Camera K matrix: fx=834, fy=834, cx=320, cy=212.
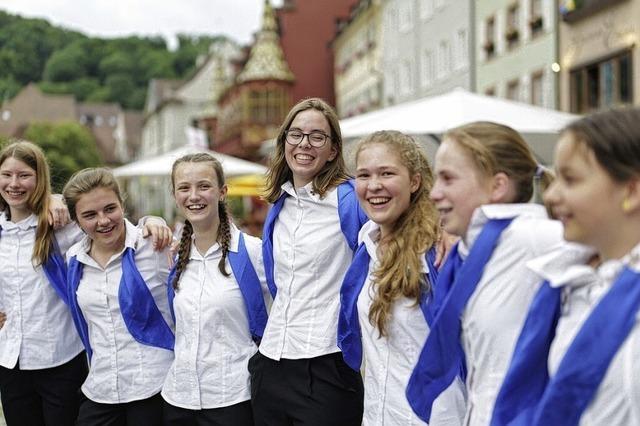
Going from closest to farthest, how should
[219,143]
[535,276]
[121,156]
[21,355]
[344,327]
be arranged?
1. [535,276]
2. [344,327]
3. [21,355]
4. [219,143]
5. [121,156]

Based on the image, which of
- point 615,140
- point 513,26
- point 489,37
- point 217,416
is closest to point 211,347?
point 217,416

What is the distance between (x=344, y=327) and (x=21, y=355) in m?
2.08

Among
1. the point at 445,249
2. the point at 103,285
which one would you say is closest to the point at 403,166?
the point at 445,249

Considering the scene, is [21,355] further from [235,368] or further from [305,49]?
[305,49]

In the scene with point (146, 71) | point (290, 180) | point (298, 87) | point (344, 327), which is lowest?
point (344, 327)

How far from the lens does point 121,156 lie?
4596 inches

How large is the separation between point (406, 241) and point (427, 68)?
33108 millimetres

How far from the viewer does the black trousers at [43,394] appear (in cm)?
470

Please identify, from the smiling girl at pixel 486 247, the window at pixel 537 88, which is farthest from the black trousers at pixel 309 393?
the window at pixel 537 88

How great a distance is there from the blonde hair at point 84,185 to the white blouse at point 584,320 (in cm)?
280

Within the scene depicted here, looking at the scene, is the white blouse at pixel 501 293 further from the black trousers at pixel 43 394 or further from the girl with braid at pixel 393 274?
the black trousers at pixel 43 394

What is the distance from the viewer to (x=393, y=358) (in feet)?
10.7

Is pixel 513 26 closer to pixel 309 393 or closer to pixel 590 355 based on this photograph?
pixel 309 393

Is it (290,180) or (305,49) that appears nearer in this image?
(290,180)
